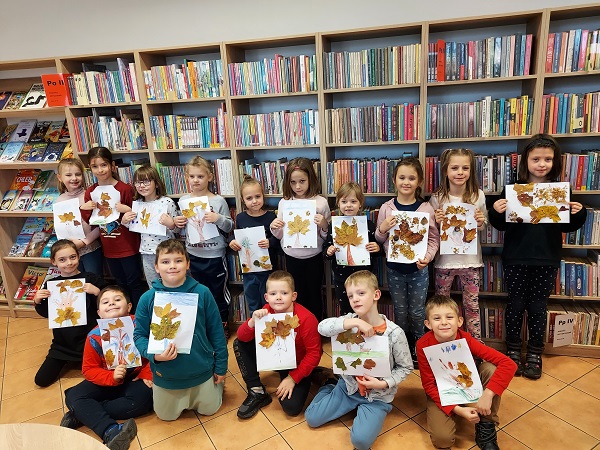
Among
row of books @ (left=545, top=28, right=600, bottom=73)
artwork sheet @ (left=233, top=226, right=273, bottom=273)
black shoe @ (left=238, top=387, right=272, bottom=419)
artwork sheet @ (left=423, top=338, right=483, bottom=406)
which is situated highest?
row of books @ (left=545, top=28, right=600, bottom=73)

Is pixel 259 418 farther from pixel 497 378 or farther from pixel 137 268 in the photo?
pixel 137 268

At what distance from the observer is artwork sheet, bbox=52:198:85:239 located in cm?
340

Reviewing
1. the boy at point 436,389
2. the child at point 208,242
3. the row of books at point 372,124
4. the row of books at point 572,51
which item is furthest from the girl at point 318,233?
the row of books at point 572,51

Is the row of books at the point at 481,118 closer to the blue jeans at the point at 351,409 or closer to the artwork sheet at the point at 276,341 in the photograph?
the artwork sheet at the point at 276,341

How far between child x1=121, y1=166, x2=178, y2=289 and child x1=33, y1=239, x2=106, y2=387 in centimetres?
39

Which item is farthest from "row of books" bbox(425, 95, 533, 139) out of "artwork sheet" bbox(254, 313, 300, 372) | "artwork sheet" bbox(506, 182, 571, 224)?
"artwork sheet" bbox(254, 313, 300, 372)

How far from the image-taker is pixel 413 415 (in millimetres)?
A: 2518

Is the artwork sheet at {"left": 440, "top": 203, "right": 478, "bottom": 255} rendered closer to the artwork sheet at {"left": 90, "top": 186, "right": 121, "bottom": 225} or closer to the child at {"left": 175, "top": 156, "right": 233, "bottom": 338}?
the child at {"left": 175, "top": 156, "right": 233, "bottom": 338}

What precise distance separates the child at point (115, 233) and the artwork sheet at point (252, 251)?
Answer: 0.96 metres

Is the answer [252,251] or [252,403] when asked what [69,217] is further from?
[252,403]

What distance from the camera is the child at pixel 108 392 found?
2.46 m

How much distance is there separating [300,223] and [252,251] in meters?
0.46

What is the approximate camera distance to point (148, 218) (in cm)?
331

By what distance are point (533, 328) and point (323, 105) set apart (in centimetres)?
216
